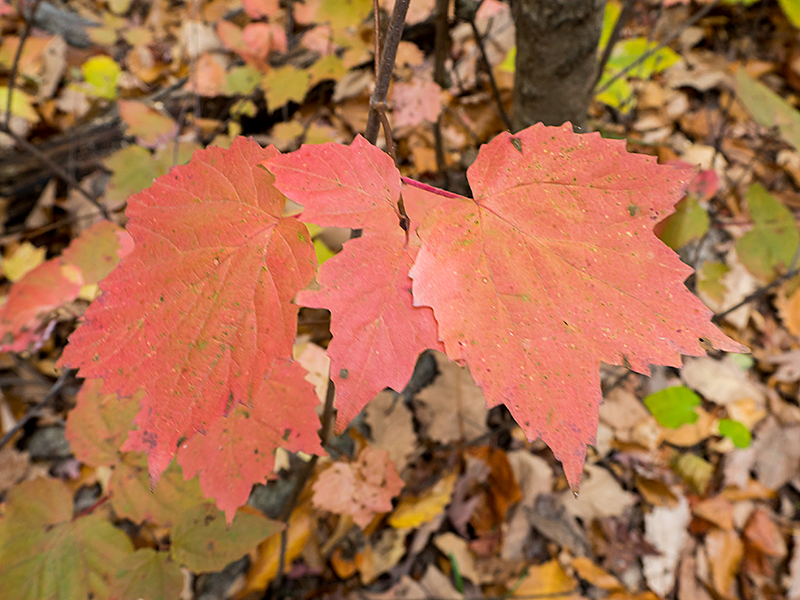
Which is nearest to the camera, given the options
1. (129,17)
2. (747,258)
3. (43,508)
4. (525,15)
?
(43,508)

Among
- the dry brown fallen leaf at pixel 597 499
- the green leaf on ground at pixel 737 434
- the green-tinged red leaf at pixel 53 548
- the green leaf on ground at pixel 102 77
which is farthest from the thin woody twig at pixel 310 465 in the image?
the green leaf on ground at pixel 102 77

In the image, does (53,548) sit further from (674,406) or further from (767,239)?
(767,239)

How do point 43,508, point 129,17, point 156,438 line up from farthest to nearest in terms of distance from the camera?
point 129,17
point 43,508
point 156,438

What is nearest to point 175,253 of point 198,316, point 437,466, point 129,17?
Answer: point 198,316

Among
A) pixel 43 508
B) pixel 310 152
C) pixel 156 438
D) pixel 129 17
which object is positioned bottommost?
pixel 43 508

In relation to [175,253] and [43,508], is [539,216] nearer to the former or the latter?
[175,253]

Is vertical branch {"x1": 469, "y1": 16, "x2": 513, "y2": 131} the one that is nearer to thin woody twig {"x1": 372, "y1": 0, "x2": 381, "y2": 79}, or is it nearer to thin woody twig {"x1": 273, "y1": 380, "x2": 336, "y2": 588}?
thin woody twig {"x1": 372, "y1": 0, "x2": 381, "y2": 79}

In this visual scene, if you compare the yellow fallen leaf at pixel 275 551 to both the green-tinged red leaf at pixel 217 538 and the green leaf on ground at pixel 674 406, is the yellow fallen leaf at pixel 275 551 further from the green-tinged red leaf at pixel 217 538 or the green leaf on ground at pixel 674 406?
the green leaf on ground at pixel 674 406
